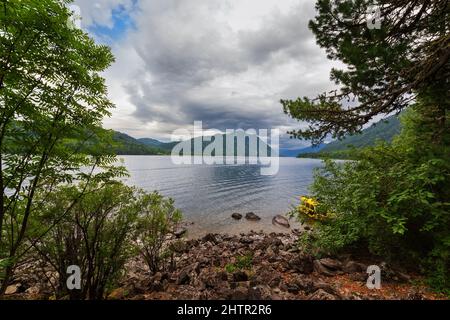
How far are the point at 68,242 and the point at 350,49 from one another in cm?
1169

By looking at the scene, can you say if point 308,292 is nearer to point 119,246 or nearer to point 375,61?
point 119,246

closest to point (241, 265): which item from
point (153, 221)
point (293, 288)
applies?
point (293, 288)

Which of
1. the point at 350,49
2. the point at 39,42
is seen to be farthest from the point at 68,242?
the point at 350,49

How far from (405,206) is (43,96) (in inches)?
402

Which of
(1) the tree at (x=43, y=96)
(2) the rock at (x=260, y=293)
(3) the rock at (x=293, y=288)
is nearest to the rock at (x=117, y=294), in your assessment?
(1) the tree at (x=43, y=96)

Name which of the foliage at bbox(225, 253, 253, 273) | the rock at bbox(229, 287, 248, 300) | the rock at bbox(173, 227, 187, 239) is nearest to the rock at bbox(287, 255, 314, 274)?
the foliage at bbox(225, 253, 253, 273)

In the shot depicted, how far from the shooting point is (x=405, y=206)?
685 cm

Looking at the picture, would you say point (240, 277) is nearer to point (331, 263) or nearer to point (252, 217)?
point (331, 263)

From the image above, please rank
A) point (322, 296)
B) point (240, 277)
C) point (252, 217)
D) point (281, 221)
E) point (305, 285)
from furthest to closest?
point (252, 217), point (281, 221), point (240, 277), point (305, 285), point (322, 296)

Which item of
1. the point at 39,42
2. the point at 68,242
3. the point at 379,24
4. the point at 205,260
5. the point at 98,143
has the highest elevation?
the point at 379,24

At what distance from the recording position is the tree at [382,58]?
21.4 ft

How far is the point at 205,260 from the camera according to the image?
41.4 ft

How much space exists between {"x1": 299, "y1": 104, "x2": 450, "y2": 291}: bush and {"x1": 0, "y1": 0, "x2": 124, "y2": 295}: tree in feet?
29.2
